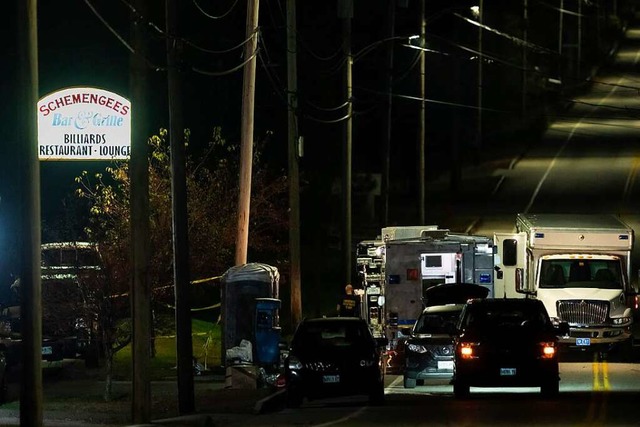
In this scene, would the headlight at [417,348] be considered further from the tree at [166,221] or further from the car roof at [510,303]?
the tree at [166,221]

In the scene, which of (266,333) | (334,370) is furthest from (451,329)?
(266,333)

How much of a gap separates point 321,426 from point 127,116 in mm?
17398

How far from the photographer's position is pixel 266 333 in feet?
93.8

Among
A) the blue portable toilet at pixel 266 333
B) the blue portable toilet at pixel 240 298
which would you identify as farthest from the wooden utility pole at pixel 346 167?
the blue portable toilet at pixel 266 333

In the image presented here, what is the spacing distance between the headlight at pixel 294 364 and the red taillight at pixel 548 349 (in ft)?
13.8

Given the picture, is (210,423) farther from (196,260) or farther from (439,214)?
(439,214)

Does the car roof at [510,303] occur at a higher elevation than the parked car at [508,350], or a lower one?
higher

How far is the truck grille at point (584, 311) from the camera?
32.3 meters

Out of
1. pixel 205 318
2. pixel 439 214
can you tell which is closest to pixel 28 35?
pixel 205 318

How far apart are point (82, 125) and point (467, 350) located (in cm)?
1471

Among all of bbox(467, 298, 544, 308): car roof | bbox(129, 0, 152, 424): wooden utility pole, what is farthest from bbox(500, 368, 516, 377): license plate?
bbox(129, 0, 152, 424): wooden utility pole

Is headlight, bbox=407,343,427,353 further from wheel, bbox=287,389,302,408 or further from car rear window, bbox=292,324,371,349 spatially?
→ wheel, bbox=287,389,302,408

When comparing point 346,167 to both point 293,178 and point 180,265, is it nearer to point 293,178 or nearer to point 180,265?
point 293,178

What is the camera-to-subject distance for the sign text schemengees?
3459 cm
